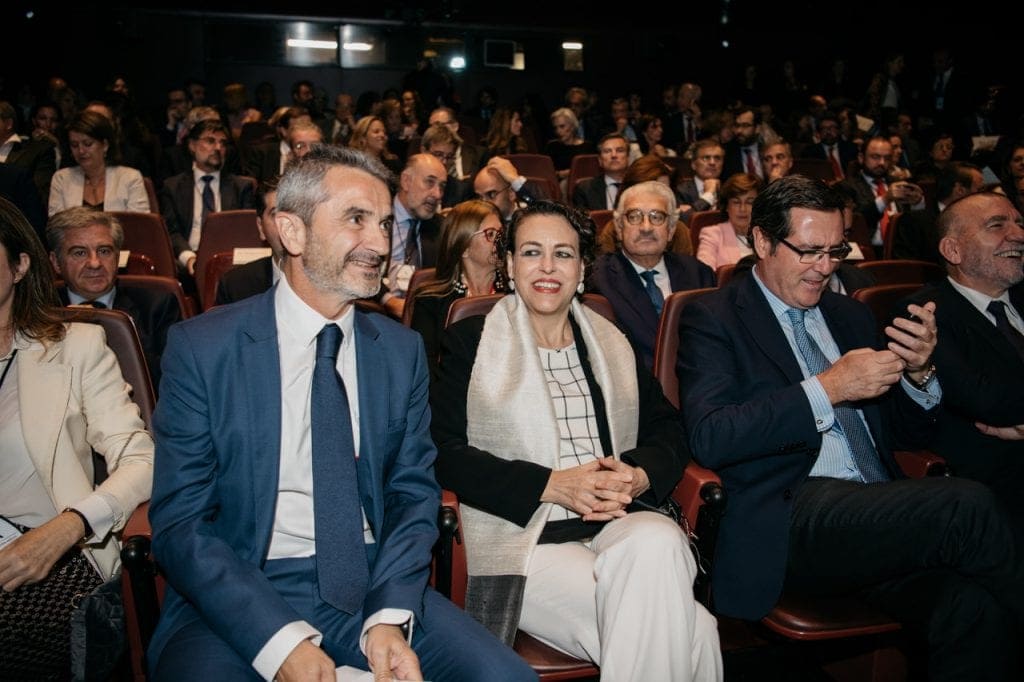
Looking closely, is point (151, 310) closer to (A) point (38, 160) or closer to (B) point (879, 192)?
(A) point (38, 160)

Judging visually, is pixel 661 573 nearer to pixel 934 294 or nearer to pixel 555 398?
pixel 555 398

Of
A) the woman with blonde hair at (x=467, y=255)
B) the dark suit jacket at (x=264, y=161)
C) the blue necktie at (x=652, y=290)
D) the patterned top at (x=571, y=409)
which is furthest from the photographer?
the dark suit jacket at (x=264, y=161)

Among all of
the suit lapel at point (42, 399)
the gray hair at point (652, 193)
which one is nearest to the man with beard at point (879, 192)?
the gray hair at point (652, 193)

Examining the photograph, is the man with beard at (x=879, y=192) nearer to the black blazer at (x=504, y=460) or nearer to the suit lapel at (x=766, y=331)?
the suit lapel at (x=766, y=331)

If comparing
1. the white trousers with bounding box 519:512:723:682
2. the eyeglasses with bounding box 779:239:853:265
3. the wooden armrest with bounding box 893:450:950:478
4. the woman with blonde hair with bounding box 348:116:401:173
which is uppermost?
the woman with blonde hair with bounding box 348:116:401:173

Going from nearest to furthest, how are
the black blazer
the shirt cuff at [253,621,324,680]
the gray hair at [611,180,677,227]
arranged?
the shirt cuff at [253,621,324,680]
the black blazer
the gray hair at [611,180,677,227]

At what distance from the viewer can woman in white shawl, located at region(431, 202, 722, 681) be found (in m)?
1.76

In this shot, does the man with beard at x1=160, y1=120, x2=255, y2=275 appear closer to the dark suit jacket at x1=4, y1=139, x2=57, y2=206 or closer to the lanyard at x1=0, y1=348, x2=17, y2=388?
the dark suit jacket at x1=4, y1=139, x2=57, y2=206

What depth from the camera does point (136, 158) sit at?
6438 mm

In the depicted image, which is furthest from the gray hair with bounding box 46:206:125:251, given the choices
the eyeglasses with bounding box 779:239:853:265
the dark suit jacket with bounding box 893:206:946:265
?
the dark suit jacket with bounding box 893:206:946:265

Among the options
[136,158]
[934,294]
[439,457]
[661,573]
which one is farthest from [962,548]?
[136,158]

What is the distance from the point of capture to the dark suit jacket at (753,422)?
2039 millimetres

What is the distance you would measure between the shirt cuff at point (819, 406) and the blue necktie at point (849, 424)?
8.9 inches

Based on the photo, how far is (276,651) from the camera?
4.80 ft
